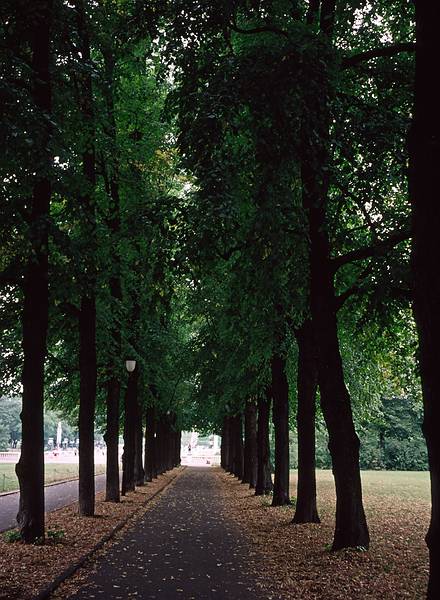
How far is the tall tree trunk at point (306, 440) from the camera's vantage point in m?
14.3

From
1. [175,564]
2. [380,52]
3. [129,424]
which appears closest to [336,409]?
[175,564]

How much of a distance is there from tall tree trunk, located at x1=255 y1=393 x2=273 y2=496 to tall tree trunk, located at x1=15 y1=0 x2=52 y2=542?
13.3 metres

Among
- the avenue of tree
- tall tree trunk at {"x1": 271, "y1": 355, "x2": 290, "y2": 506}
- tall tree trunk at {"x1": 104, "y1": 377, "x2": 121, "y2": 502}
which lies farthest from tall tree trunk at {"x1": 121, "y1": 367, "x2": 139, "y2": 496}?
the avenue of tree

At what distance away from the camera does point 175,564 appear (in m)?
9.95

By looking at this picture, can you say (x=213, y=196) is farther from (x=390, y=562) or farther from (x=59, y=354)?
(x=59, y=354)

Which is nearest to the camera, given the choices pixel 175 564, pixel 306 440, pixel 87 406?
pixel 175 564

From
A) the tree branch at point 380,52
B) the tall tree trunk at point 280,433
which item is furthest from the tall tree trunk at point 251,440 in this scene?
the tree branch at point 380,52

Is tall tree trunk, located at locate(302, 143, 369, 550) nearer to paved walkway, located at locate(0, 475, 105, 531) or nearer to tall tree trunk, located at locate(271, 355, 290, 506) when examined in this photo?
paved walkway, located at locate(0, 475, 105, 531)

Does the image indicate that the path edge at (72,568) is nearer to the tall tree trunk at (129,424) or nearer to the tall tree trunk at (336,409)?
the tall tree trunk at (336,409)

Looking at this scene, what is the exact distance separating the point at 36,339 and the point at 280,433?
31.6ft

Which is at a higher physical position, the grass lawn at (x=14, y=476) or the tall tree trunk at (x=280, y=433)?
the tall tree trunk at (x=280, y=433)

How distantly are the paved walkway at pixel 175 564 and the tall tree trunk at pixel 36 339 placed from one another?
1545mm

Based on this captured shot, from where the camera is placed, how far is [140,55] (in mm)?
15062

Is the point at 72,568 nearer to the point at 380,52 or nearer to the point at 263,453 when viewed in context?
A: the point at 380,52
